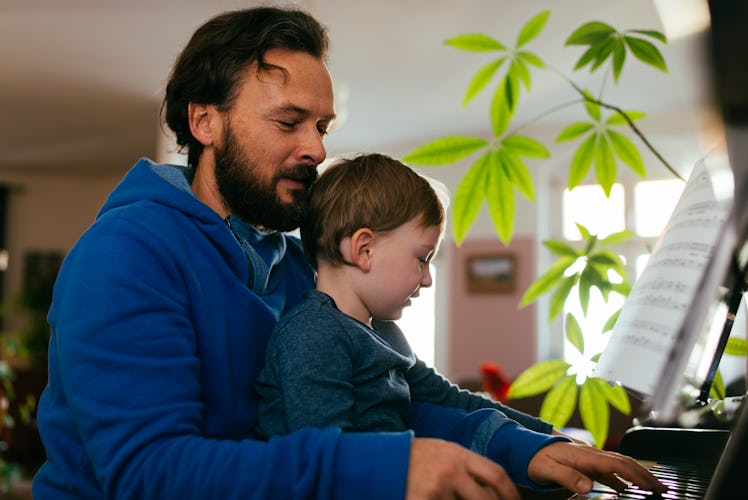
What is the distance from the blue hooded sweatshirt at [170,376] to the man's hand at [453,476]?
1 centimetres

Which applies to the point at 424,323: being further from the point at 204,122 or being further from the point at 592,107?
the point at 204,122

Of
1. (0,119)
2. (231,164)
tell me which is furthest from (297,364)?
(0,119)

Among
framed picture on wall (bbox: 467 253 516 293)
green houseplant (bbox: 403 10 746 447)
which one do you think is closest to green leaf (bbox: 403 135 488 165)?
green houseplant (bbox: 403 10 746 447)

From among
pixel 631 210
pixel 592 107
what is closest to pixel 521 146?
pixel 592 107

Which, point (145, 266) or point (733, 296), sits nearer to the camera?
point (733, 296)

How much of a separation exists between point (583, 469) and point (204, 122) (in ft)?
2.77

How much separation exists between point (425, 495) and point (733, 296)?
387 mm

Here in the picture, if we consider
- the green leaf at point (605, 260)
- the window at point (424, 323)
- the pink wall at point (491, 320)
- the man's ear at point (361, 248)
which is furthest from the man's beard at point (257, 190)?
the window at point (424, 323)

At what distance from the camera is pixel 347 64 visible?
5.81m

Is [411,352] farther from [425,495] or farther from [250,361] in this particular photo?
[425,495]

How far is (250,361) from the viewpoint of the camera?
108 centimetres

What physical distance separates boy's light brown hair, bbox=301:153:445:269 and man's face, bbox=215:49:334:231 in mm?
39

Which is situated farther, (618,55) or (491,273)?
(491,273)

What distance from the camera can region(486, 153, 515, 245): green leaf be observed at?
1378mm
